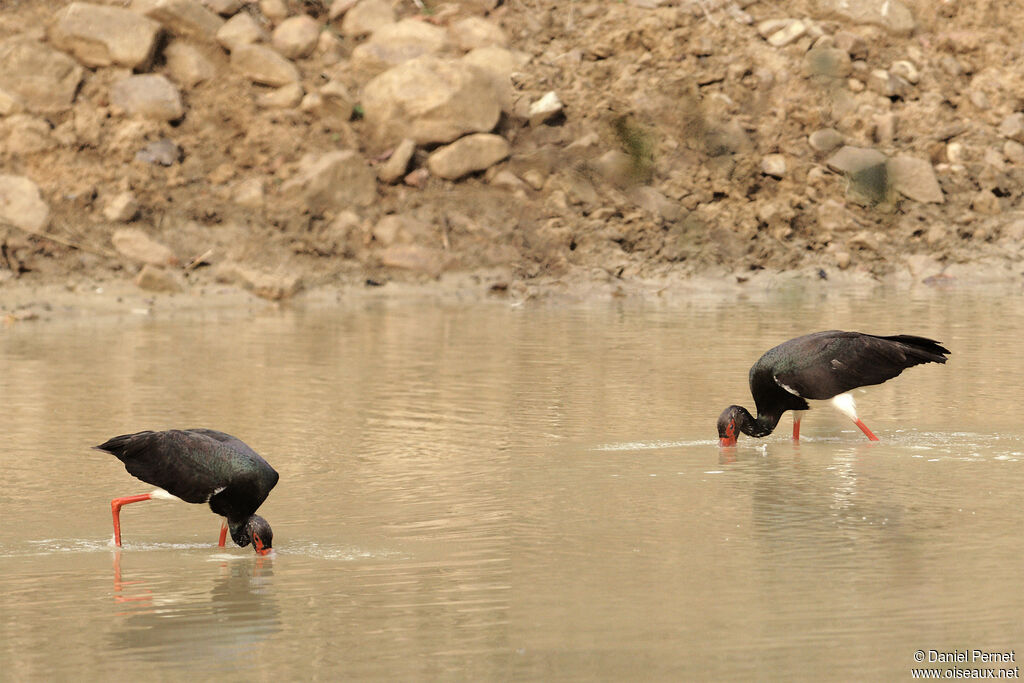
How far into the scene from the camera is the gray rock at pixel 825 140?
24.3 metres

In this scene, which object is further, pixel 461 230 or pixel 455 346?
pixel 461 230

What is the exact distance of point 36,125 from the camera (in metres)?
21.7

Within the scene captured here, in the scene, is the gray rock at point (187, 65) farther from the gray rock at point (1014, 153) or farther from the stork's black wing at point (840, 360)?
the stork's black wing at point (840, 360)

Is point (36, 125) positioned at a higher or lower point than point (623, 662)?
higher

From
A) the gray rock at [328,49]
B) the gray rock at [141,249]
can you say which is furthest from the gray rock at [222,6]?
the gray rock at [141,249]

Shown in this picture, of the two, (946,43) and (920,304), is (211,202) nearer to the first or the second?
(920,304)

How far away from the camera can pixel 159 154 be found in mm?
22312

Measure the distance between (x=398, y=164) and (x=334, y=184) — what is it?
3.29ft

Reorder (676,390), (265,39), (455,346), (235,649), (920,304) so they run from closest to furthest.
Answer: (235,649) → (676,390) → (455,346) → (920,304) → (265,39)

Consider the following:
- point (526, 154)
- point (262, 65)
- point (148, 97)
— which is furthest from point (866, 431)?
point (148, 97)

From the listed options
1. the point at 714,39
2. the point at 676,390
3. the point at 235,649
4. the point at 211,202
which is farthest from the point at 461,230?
the point at 235,649

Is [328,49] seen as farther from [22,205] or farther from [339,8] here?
[22,205]

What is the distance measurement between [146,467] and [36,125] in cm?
1579

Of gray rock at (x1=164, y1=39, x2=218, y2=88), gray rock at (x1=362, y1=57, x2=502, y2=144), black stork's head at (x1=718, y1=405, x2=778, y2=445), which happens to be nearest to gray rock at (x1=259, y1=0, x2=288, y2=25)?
gray rock at (x1=164, y1=39, x2=218, y2=88)
